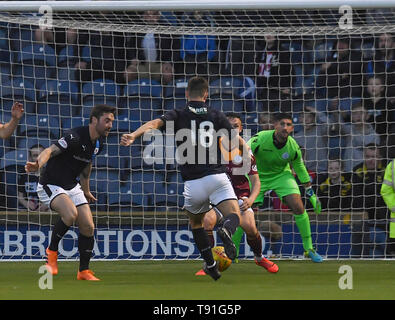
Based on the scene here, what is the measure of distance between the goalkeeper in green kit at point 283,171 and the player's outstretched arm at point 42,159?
315 cm

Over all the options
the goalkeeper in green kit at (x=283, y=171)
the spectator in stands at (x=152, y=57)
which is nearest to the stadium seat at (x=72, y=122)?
the spectator in stands at (x=152, y=57)

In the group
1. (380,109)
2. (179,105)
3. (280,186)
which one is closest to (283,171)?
(280,186)

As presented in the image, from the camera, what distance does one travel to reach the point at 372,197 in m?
12.3

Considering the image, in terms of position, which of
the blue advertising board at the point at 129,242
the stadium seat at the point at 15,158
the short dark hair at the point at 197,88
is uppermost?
the short dark hair at the point at 197,88

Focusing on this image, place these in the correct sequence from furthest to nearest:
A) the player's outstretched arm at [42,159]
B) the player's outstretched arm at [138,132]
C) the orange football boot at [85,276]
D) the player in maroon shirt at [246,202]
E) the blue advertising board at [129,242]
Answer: the blue advertising board at [129,242]
the player in maroon shirt at [246,202]
the orange football boot at [85,276]
the player's outstretched arm at [42,159]
the player's outstretched arm at [138,132]

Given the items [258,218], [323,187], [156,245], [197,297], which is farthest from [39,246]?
[197,297]

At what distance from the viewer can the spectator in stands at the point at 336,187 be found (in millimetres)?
12266

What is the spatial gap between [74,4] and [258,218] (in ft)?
11.5

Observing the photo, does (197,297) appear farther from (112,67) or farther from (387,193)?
(112,67)

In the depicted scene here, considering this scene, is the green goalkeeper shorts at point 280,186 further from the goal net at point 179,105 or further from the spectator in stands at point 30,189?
the spectator in stands at point 30,189

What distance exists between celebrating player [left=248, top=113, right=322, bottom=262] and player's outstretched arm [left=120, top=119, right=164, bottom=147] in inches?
137

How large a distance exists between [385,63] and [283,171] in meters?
2.88

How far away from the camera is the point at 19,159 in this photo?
12.4 m

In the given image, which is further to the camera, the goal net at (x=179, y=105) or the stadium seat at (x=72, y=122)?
the stadium seat at (x=72, y=122)
